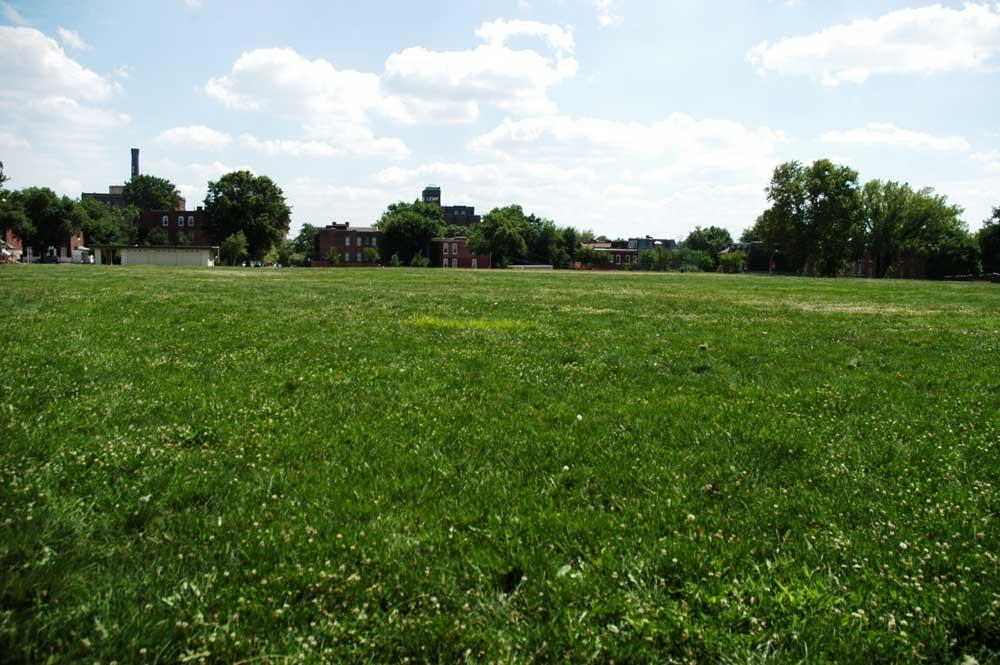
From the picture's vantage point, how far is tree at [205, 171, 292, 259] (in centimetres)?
11669

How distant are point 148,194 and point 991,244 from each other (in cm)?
20338

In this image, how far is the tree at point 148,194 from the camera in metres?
176

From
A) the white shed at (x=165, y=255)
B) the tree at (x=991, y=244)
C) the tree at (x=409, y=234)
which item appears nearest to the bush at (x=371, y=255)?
the tree at (x=409, y=234)

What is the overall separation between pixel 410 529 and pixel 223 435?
2936 mm

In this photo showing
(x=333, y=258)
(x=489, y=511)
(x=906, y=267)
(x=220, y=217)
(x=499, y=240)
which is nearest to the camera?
(x=489, y=511)

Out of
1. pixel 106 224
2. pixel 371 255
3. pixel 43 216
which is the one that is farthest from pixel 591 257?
pixel 43 216

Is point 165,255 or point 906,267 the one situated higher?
point 906,267

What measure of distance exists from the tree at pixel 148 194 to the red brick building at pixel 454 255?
87.4 meters

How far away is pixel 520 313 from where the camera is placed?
19000 millimetres

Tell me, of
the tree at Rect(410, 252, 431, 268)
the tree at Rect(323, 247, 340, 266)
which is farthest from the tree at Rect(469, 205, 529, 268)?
the tree at Rect(323, 247, 340, 266)

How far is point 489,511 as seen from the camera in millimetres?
4805

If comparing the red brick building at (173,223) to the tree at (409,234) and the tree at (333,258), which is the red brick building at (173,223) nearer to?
the tree at (333,258)

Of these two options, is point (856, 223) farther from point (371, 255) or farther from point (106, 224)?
point (106, 224)

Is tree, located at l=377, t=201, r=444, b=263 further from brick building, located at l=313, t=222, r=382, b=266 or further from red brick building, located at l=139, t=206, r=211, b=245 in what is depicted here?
red brick building, located at l=139, t=206, r=211, b=245
